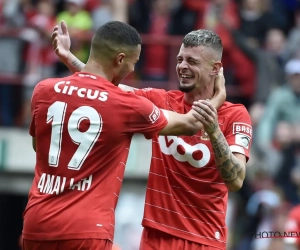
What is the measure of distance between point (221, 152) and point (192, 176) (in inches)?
18.4

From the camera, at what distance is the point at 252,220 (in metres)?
12.6

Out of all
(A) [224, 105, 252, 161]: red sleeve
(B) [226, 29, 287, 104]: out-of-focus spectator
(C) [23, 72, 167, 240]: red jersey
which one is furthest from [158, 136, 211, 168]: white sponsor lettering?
(B) [226, 29, 287, 104]: out-of-focus spectator

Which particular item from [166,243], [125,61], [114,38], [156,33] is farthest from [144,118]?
[156,33]

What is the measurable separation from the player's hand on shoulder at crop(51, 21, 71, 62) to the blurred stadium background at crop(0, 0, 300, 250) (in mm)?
6042

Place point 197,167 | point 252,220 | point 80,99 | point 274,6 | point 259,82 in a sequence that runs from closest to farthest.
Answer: point 80,99
point 197,167
point 252,220
point 259,82
point 274,6

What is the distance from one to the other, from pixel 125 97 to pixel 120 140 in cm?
32

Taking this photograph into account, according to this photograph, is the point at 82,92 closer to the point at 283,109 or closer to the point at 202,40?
the point at 202,40

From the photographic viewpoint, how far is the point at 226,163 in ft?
23.2

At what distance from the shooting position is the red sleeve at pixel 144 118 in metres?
6.68

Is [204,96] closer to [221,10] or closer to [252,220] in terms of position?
[252,220]

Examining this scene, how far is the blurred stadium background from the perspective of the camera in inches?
539

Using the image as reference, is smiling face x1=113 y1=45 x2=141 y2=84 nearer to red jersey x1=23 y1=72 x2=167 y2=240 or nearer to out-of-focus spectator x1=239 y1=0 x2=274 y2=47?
red jersey x1=23 y1=72 x2=167 y2=240

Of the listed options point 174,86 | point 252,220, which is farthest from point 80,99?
point 174,86

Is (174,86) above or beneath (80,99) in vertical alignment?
above
